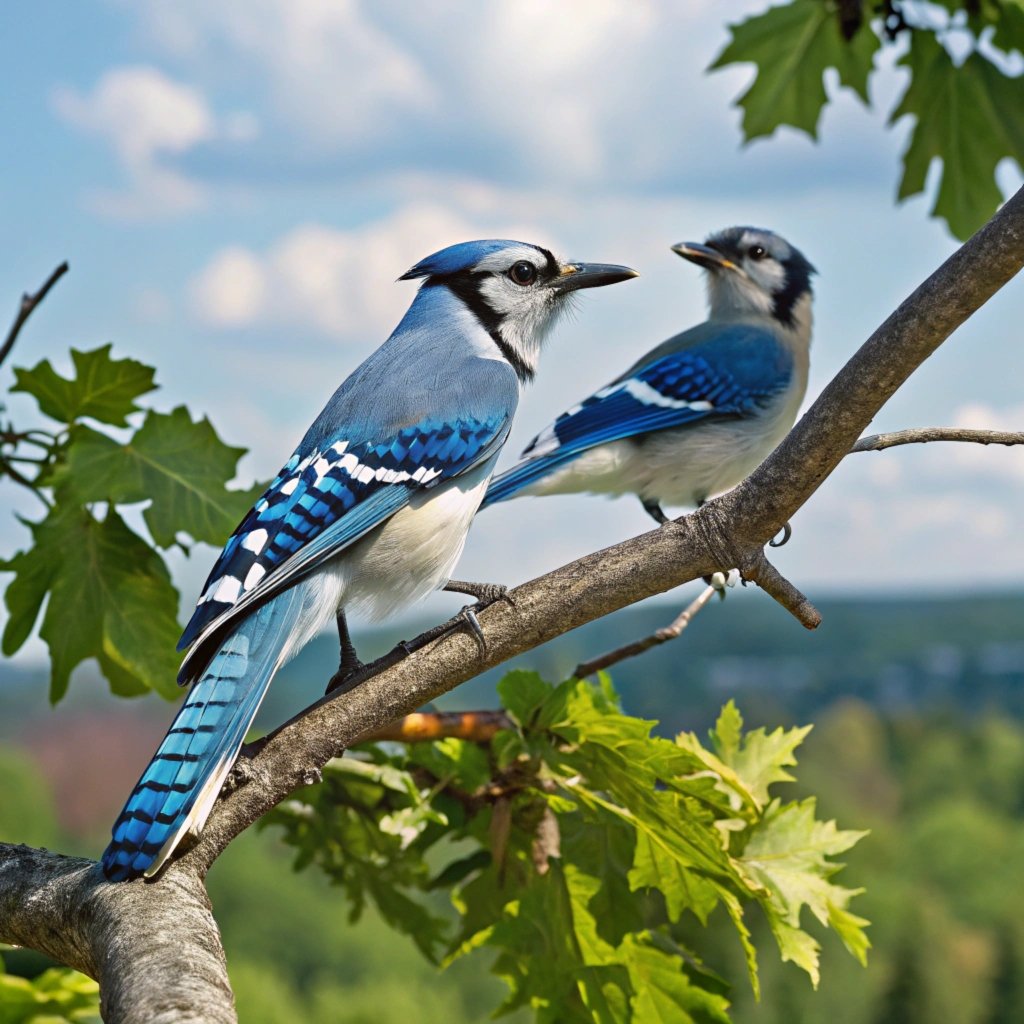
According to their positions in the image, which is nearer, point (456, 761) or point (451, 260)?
point (456, 761)

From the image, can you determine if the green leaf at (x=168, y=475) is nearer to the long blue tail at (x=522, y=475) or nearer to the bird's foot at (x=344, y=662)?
the bird's foot at (x=344, y=662)

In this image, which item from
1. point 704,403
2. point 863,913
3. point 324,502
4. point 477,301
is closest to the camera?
point 324,502

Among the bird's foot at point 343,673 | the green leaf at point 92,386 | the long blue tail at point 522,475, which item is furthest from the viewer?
the long blue tail at point 522,475

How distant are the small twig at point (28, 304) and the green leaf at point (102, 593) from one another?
1.01 feet

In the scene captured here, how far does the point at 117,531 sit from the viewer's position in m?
1.76

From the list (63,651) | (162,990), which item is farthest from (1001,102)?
(162,990)

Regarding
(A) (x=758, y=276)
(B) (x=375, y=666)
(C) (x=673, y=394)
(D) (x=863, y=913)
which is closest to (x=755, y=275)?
(A) (x=758, y=276)

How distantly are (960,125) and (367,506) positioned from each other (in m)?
1.74

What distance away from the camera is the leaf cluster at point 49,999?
69.0 inches

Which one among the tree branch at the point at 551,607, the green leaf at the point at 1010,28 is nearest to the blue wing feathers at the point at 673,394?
the green leaf at the point at 1010,28

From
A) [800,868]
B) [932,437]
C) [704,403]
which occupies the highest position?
[704,403]

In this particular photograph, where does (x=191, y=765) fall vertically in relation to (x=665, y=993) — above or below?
above

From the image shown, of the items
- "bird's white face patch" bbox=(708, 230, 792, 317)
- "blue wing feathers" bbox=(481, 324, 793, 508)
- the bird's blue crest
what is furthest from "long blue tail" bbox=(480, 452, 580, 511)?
"bird's white face patch" bbox=(708, 230, 792, 317)

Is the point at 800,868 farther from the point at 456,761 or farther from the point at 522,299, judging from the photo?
the point at 522,299
